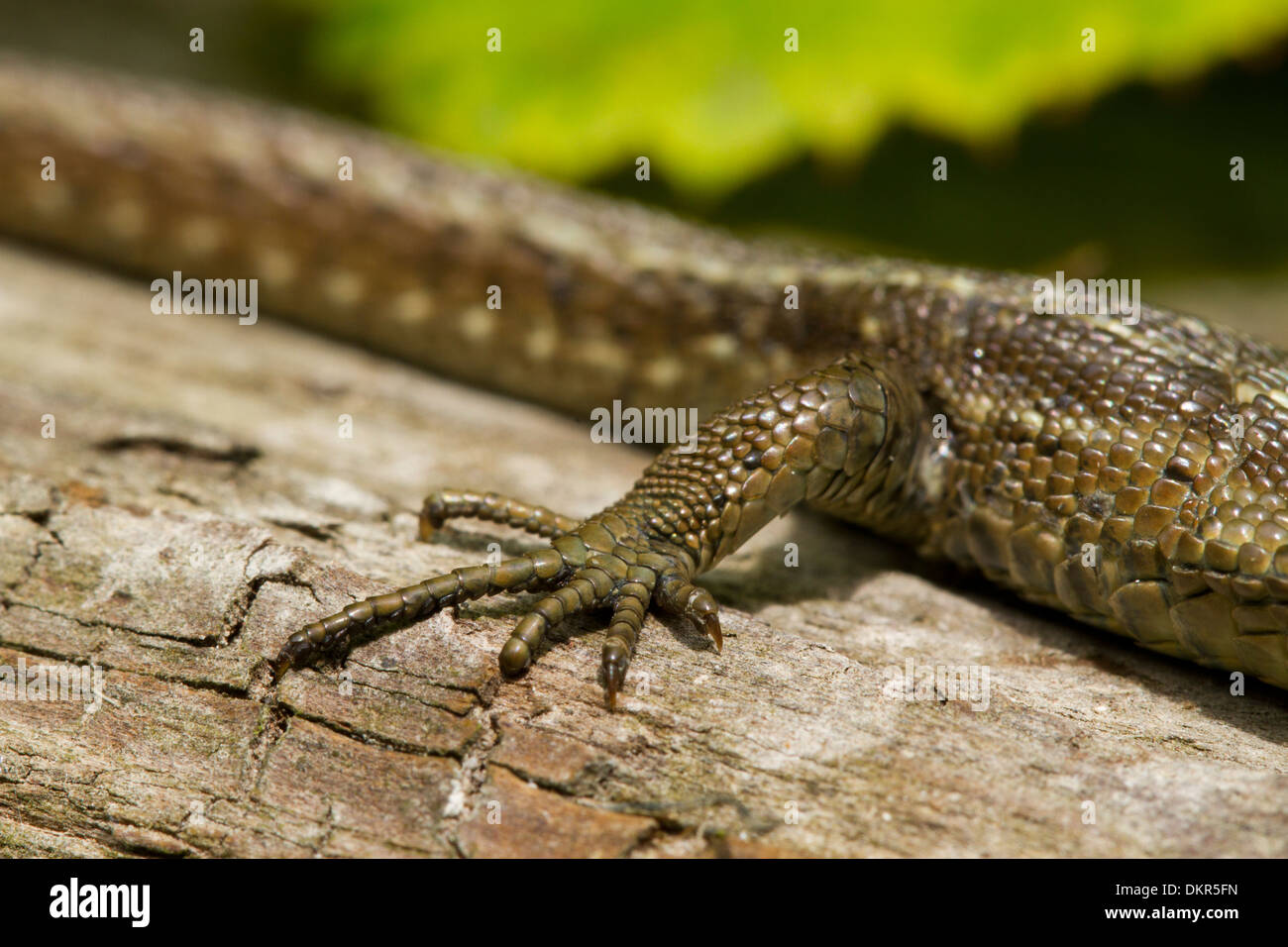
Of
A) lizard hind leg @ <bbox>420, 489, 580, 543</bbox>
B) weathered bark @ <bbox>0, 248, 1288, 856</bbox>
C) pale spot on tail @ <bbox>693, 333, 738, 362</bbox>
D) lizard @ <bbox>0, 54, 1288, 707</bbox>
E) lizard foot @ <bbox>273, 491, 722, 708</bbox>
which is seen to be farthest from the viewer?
pale spot on tail @ <bbox>693, 333, 738, 362</bbox>

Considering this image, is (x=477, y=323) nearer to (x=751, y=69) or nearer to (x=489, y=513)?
(x=489, y=513)

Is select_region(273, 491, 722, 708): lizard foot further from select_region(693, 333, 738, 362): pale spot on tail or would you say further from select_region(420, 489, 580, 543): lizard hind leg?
select_region(693, 333, 738, 362): pale spot on tail

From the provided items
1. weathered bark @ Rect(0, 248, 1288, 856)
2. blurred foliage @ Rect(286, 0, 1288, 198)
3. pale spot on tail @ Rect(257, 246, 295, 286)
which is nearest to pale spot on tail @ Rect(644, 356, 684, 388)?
weathered bark @ Rect(0, 248, 1288, 856)

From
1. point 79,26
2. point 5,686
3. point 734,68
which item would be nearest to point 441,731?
point 5,686

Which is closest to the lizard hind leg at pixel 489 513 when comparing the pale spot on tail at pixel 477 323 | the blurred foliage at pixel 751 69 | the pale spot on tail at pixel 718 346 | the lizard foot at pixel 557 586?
the lizard foot at pixel 557 586

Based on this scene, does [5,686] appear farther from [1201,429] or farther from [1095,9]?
[1095,9]

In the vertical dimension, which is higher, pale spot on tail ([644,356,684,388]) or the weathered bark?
pale spot on tail ([644,356,684,388])
